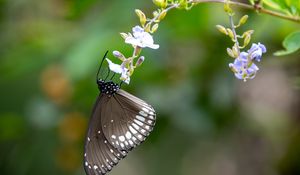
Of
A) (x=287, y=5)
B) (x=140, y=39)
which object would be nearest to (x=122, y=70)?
(x=140, y=39)

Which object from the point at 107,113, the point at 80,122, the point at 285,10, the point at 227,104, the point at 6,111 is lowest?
the point at 6,111

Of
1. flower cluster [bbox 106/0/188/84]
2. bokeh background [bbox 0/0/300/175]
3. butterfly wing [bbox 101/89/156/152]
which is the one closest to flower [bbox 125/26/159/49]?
flower cluster [bbox 106/0/188/84]

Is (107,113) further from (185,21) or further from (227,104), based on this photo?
(227,104)

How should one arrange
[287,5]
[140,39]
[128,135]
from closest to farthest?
[140,39] < [287,5] < [128,135]

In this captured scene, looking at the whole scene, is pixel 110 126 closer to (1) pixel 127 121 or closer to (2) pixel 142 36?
(1) pixel 127 121

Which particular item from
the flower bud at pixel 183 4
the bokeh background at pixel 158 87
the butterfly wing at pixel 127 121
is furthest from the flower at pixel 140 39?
the bokeh background at pixel 158 87

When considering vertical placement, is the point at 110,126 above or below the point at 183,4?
below

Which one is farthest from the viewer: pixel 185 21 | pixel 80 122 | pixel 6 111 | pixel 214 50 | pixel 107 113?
pixel 6 111

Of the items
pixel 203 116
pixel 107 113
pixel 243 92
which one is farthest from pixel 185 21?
pixel 107 113
